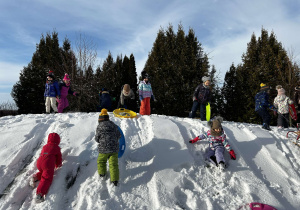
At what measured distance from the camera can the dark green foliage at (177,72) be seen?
1312 cm

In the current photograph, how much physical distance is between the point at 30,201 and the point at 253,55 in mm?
14927

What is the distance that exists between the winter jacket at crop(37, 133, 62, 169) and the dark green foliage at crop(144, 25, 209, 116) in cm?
984

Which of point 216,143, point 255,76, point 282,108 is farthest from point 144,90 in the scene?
point 255,76

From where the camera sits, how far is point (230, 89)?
1427 centimetres

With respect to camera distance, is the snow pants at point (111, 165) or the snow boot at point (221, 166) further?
the snow boot at point (221, 166)

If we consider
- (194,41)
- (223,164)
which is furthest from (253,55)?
(223,164)

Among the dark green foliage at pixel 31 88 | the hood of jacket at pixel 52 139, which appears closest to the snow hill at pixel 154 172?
the hood of jacket at pixel 52 139

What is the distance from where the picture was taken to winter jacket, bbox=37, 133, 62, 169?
356 cm

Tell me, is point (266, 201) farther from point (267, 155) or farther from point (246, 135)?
point (246, 135)

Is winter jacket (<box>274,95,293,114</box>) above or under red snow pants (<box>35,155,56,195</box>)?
above

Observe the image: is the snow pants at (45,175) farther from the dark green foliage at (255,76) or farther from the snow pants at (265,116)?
the dark green foliage at (255,76)

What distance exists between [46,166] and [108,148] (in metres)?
1.13

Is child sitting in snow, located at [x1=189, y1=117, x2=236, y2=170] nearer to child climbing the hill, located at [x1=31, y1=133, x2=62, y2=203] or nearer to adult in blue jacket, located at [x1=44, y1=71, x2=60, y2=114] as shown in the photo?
child climbing the hill, located at [x1=31, y1=133, x2=62, y2=203]

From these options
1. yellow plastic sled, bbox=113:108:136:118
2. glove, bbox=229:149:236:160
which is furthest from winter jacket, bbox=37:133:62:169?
glove, bbox=229:149:236:160
